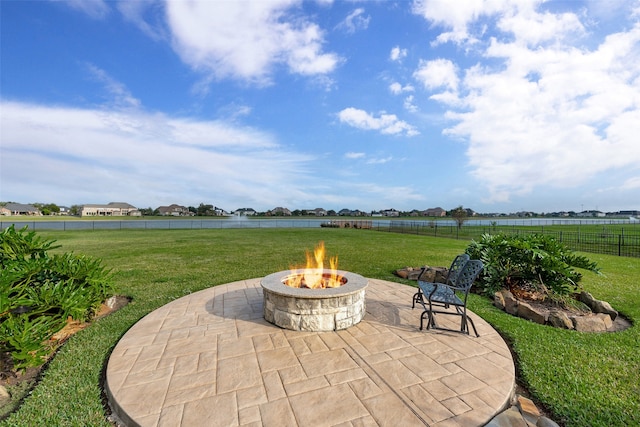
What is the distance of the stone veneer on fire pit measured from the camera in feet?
12.7

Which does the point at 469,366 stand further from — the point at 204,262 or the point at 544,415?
the point at 204,262

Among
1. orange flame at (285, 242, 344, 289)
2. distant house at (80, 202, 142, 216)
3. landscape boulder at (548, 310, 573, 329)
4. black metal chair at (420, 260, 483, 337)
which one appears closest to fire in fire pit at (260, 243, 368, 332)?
orange flame at (285, 242, 344, 289)

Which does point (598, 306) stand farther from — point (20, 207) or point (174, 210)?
point (20, 207)

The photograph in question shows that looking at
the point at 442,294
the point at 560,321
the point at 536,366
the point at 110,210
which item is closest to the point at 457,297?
the point at 442,294

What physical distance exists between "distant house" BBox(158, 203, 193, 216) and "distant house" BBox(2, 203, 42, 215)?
1377 inches

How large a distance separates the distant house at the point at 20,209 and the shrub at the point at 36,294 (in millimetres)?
118899

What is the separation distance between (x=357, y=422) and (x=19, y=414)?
9.80 feet

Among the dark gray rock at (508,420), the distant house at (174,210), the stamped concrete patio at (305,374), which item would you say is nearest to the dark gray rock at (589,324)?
the stamped concrete patio at (305,374)

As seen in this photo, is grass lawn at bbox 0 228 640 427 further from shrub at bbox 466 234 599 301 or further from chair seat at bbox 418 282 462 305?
chair seat at bbox 418 282 462 305

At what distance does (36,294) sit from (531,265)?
8338 mm

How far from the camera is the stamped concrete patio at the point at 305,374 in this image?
2352mm

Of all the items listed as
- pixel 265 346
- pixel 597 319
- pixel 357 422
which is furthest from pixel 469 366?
pixel 597 319

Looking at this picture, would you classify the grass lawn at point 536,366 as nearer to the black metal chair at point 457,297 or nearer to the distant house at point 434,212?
the black metal chair at point 457,297

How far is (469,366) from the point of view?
10.2 feet
